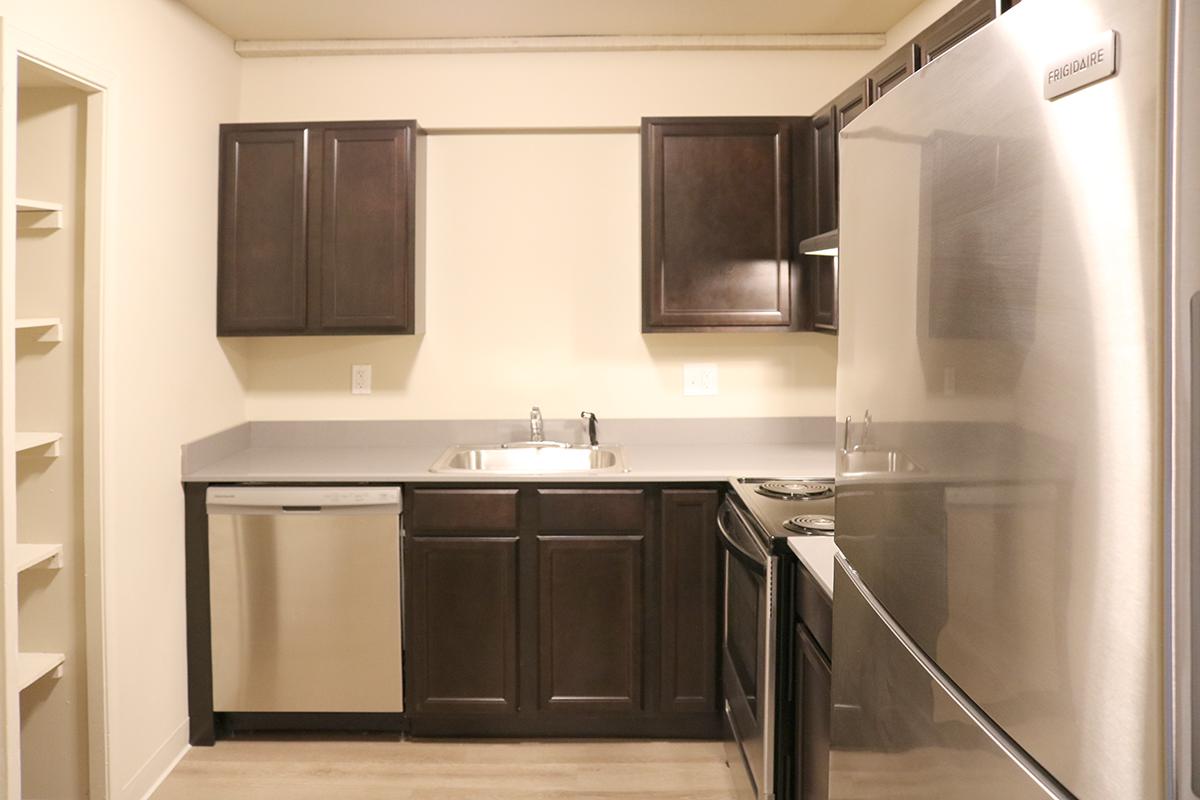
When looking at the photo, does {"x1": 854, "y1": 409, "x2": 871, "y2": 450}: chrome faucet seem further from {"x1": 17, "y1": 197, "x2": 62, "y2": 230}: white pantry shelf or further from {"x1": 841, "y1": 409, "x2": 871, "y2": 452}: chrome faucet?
{"x1": 17, "y1": 197, "x2": 62, "y2": 230}: white pantry shelf

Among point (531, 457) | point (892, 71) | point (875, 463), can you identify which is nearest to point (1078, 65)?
point (875, 463)

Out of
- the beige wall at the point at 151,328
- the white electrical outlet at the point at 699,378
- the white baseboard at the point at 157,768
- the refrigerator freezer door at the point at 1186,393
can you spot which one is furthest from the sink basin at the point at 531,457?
the refrigerator freezer door at the point at 1186,393

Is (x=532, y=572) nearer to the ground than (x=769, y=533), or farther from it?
nearer to the ground

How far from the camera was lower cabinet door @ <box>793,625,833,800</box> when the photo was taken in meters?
2.00

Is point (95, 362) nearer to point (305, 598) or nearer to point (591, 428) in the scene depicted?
point (305, 598)

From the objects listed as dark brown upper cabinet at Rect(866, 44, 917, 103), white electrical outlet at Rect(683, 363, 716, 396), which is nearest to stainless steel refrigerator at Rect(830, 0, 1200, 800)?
dark brown upper cabinet at Rect(866, 44, 917, 103)

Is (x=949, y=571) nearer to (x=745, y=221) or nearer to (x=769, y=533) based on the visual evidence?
(x=769, y=533)

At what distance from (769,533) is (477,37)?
2.25 metres

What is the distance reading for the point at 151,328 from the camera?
2.99 m

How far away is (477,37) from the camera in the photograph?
3.70 metres

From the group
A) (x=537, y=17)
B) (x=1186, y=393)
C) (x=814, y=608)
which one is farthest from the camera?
(x=537, y=17)

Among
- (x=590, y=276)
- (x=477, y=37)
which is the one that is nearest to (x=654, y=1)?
(x=477, y=37)

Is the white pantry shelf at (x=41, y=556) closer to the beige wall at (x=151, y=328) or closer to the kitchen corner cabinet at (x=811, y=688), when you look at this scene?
the beige wall at (x=151, y=328)

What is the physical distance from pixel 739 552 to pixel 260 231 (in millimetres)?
2026
